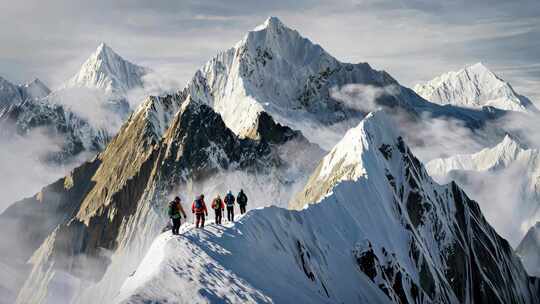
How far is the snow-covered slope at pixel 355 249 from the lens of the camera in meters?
42.7

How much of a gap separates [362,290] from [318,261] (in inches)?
444

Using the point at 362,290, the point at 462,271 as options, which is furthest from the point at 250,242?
the point at 462,271

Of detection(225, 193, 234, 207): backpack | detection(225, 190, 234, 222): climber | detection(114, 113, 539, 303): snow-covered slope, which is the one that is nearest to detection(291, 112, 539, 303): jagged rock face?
detection(114, 113, 539, 303): snow-covered slope

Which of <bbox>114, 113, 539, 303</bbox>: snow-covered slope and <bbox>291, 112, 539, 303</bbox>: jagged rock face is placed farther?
<bbox>291, 112, 539, 303</bbox>: jagged rock face

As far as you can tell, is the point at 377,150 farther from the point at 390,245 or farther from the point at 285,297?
the point at 285,297

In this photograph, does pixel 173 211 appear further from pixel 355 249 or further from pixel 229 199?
pixel 355 249

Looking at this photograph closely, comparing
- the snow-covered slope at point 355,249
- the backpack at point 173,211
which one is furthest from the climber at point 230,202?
the backpack at point 173,211

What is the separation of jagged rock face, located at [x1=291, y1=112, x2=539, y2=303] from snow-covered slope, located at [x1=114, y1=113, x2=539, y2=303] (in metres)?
0.31

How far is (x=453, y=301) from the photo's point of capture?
11475 cm

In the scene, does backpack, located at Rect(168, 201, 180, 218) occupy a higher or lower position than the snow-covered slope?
higher

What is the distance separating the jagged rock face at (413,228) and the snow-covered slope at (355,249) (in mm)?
310

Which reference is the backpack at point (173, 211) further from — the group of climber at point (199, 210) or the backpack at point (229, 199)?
the backpack at point (229, 199)

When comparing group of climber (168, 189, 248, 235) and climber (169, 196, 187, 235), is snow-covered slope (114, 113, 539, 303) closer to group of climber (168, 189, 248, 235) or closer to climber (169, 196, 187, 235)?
group of climber (168, 189, 248, 235)

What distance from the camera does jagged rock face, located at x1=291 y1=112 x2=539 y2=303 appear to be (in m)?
92.3
